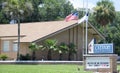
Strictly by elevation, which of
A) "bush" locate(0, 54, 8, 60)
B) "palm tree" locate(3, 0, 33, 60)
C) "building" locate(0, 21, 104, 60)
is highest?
"palm tree" locate(3, 0, 33, 60)

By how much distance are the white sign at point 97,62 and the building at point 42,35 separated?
21.3 meters

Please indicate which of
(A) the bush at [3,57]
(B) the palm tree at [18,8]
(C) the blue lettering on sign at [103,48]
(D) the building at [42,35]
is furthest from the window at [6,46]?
(C) the blue lettering on sign at [103,48]

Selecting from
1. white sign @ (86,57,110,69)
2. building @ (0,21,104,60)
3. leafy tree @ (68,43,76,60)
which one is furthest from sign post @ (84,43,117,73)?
leafy tree @ (68,43,76,60)

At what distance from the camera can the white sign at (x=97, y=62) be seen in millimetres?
26859

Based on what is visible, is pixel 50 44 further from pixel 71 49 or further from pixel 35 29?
pixel 35 29

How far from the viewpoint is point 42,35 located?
49.5 meters

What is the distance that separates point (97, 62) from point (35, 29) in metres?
27.1

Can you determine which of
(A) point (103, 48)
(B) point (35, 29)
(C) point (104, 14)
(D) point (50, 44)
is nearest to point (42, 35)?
(D) point (50, 44)

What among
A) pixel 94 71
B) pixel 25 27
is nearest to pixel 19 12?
pixel 25 27

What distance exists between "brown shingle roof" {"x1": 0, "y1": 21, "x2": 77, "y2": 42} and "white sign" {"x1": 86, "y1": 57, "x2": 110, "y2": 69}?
2159 centimetres

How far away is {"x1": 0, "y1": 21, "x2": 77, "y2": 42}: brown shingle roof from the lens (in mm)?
50081

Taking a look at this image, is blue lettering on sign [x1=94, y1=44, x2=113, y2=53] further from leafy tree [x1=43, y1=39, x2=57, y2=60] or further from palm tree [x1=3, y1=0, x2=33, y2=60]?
leafy tree [x1=43, y1=39, x2=57, y2=60]

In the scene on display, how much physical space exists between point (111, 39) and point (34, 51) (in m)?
29.2

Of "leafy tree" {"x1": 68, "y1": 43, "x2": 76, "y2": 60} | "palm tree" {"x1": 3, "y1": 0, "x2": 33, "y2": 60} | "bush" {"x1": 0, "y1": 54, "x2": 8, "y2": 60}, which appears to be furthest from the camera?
"leafy tree" {"x1": 68, "y1": 43, "x2": 76, "y2": 60}
